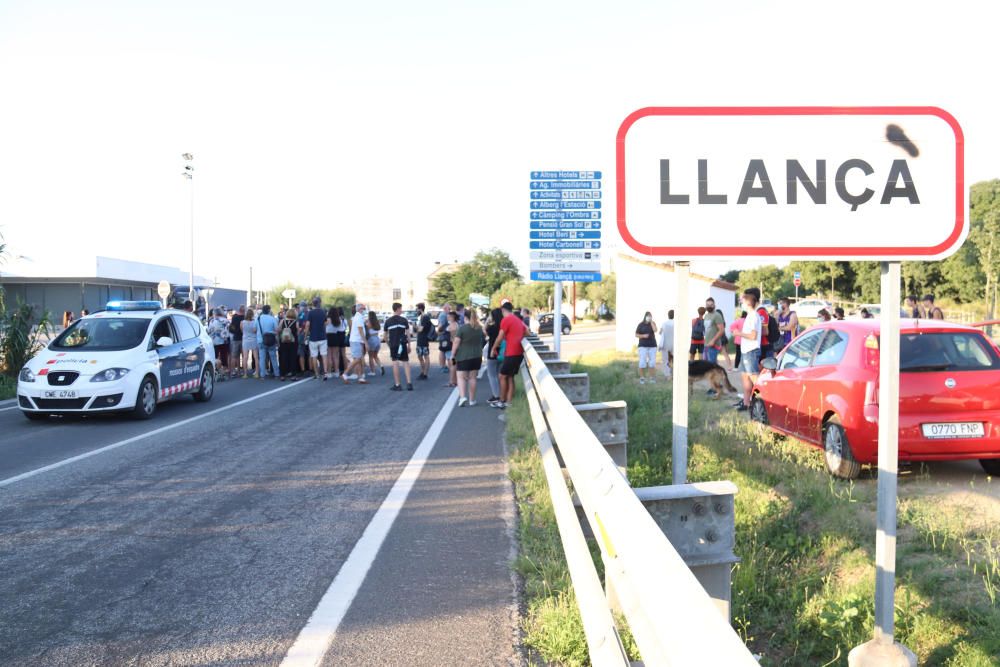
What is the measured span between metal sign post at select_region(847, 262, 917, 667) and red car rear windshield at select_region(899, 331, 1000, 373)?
4.12 meters

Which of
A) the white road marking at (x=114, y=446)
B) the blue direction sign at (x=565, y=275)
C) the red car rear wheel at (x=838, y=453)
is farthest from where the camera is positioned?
the blue direction sign at (x=565, y=275)

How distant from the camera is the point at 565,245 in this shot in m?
20.4

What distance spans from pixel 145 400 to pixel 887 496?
11657 mm

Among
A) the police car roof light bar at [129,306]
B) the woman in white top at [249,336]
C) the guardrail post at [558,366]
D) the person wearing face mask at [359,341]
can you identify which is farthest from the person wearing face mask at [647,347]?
the police car roof light bar at [129,306]

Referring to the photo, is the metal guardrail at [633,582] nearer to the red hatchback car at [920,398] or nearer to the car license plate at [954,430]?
the red hatchback car at [920,398]

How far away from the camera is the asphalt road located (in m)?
4.15

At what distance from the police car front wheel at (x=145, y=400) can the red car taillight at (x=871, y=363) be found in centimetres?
1010

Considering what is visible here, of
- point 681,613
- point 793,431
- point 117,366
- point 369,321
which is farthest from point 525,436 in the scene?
point 369,321

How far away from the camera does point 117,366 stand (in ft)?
40.3

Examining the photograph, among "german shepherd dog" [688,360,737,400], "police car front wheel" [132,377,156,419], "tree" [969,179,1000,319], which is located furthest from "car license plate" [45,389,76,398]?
"tree" [969,179,1000,319]

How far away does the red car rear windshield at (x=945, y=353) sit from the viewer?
7113 millimetres

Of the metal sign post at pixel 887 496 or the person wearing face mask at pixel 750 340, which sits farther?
the person wearing face mask at pixel 750 340

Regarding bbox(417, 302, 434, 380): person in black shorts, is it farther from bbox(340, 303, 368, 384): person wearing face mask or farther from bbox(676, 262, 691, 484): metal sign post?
bbox(676, 262, 691, 484): metal sign post

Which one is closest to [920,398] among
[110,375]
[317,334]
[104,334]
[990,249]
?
[110,375]
